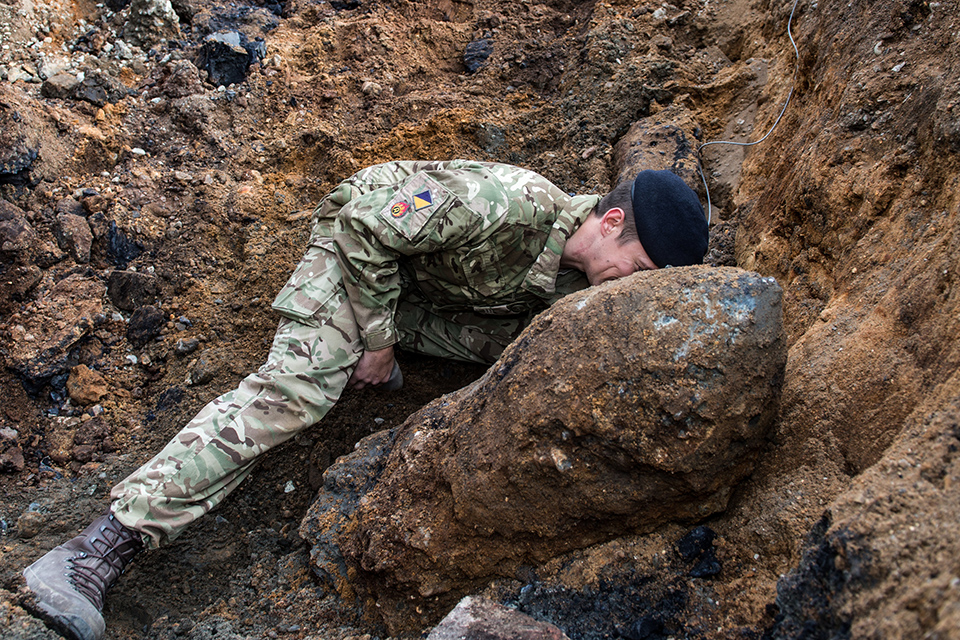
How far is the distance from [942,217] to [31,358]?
10.3ft

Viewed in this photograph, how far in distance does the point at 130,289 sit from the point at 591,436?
2298 millimetres

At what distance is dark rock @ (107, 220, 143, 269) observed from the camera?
2867mm

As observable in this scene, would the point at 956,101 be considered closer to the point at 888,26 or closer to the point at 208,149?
the point at 888,26

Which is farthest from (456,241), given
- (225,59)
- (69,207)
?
(225,59)

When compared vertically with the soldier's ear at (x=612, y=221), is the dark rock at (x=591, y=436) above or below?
below

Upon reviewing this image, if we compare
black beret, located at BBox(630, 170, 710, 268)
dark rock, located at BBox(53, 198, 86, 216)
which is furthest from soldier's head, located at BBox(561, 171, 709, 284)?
dark rock, located at BBox(53, 198, 86, 216)

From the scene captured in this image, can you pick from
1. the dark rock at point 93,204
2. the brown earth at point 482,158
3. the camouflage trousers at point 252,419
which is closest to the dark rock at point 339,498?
the brown earth at point 482,158

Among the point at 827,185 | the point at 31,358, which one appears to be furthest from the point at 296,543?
the point at 827,185

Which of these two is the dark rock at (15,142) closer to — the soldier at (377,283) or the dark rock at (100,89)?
the dark rock at (100,89)

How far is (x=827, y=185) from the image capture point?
1.94 meters

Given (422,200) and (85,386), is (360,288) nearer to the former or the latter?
(422,200)

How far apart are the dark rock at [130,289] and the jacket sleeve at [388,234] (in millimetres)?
1088

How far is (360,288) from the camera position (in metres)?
2.24

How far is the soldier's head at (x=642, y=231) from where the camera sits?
2094 millimetres
